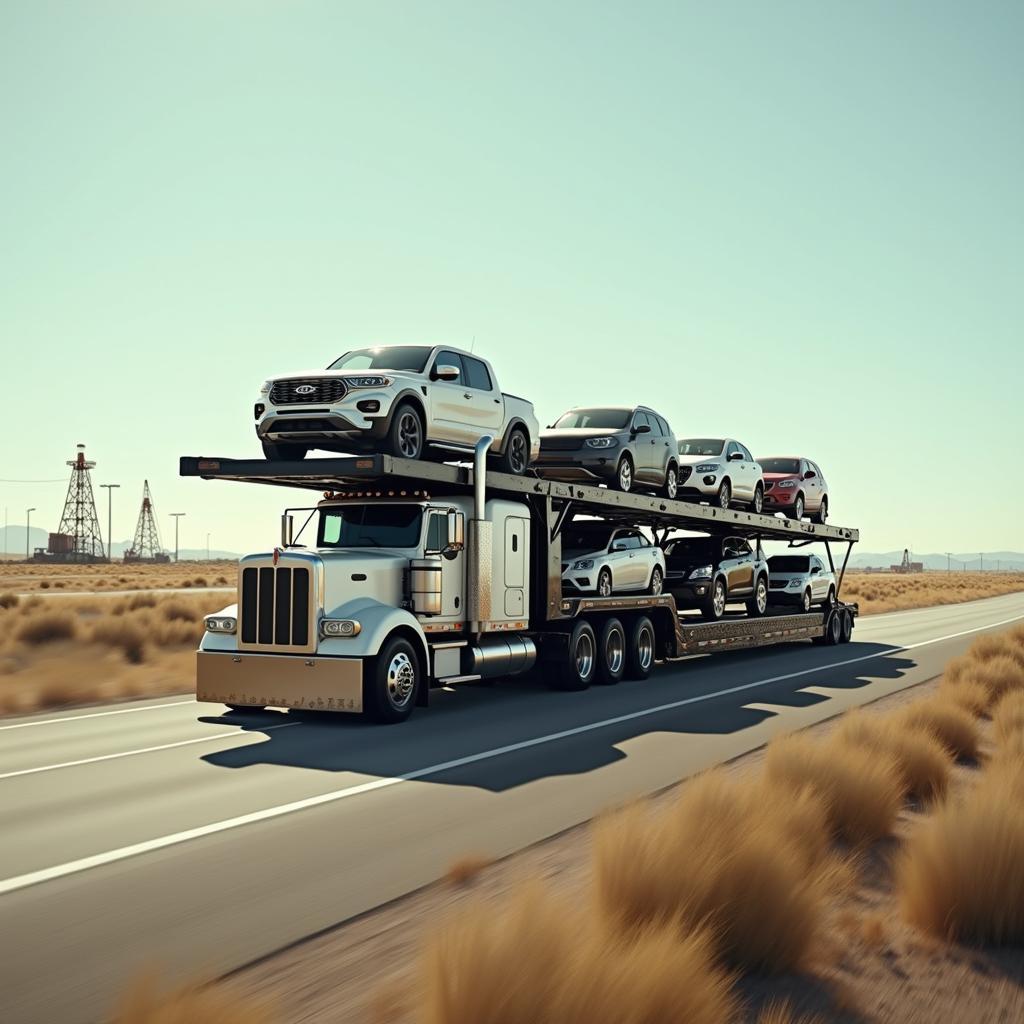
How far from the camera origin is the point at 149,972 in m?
3.93

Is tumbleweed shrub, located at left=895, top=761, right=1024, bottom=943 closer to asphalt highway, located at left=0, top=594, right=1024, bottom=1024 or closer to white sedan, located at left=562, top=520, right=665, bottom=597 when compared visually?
asphalt highway, located at left=0, top=594, right=1024, bottom=1024

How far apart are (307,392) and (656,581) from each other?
27.2ft

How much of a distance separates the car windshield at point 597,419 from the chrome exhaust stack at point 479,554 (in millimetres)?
5123

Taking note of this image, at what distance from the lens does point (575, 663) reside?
16281 mm

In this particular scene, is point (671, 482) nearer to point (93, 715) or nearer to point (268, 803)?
point (93, 715)

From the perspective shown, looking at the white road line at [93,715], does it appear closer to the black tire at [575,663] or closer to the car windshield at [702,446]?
the black tire at [575,663]

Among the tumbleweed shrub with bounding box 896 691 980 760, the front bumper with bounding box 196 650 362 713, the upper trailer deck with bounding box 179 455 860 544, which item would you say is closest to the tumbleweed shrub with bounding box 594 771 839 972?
the tumbleweed shrub with bounding box 896 691 980 760

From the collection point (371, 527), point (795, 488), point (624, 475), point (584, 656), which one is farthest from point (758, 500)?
point (371, 527)

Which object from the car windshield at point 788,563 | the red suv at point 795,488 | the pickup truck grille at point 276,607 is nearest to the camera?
the pickup truck grille at point 276,607

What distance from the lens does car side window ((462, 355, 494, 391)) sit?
1550cm

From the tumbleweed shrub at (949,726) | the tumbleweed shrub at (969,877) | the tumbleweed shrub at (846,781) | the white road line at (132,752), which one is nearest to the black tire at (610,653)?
the white road line at (132,752)

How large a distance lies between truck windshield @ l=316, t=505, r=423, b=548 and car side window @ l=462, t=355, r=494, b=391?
7.68ft

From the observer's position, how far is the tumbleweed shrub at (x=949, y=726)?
10641 mm

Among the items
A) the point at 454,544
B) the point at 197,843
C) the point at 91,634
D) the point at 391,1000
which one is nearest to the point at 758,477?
the point at 454,544
